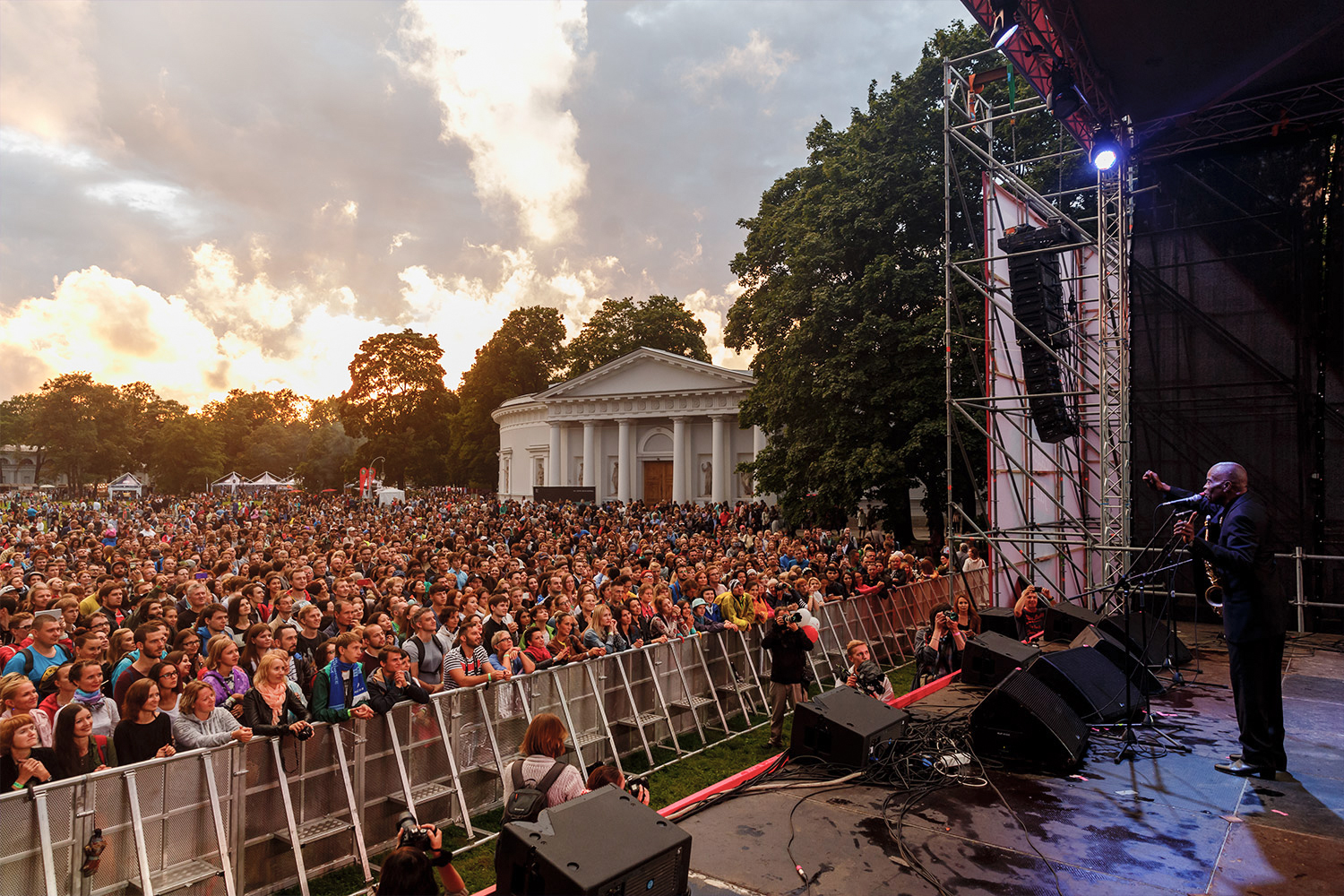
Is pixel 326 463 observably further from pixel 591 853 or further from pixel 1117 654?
pixel 591 853

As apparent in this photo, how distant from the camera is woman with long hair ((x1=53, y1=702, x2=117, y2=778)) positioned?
15.9 feet

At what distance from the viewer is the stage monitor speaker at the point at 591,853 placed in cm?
358

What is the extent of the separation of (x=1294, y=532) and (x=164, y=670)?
16.0 meters

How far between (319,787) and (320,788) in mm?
19

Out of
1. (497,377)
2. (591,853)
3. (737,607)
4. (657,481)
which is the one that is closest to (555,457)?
(657,481)

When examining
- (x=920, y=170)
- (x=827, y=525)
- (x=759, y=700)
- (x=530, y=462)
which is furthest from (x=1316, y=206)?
(x=530, y=462)

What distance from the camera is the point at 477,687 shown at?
6586mm

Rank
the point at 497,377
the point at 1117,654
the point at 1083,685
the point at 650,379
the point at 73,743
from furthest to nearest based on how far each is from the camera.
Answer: the point at 497,377 → the point at 650,379 → the point at 1117,654 → the point at 1083,685 → the point at 73,743

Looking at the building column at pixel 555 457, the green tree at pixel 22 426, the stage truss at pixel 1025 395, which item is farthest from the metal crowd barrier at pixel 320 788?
the green tree at pixel 22 426

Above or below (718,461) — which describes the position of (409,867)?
below

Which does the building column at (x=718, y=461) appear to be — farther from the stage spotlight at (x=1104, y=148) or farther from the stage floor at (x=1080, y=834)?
the stage floor at (x=1080, y=834)

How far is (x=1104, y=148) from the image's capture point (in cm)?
1241

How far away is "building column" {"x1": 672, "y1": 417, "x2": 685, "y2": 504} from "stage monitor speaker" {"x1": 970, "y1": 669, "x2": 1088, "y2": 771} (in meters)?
36.4

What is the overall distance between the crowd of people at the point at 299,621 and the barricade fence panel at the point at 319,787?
227mm
